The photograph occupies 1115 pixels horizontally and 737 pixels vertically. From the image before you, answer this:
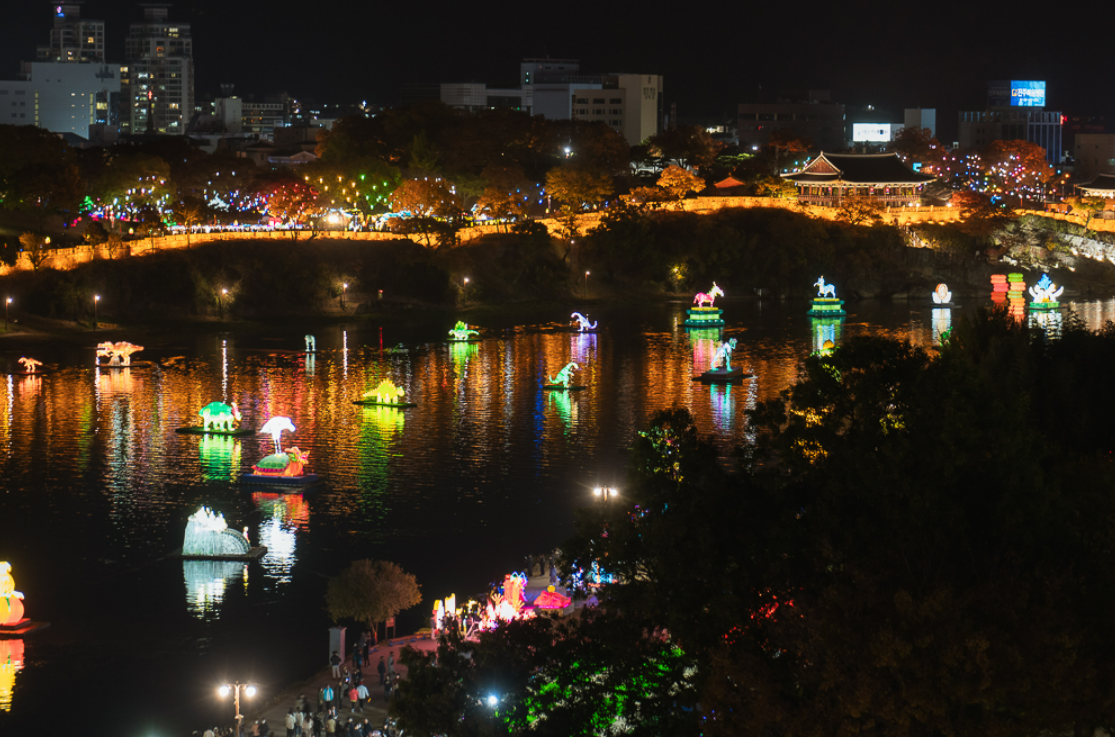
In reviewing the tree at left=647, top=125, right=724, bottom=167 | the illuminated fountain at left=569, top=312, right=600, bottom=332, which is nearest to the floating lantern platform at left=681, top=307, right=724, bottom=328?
the illuminated fountain at left=569, top=312, right=600, bottom=332

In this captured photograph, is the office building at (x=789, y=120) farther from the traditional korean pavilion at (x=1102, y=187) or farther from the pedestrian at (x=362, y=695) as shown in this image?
the pedestrian at (x=362, y=695)

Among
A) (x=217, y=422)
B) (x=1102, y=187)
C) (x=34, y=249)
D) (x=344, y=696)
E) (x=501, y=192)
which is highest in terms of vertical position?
(x=1102, y=187)

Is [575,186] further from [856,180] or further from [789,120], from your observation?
[789,120]

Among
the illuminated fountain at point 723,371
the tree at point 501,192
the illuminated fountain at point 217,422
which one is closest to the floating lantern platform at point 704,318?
the illuminated fountain at point 723,371

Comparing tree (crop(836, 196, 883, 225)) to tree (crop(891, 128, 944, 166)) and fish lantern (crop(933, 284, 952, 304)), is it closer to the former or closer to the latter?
fish lantern (crop(933, 284, 952, 304))

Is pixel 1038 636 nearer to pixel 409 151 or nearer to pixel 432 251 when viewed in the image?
pixel 432 251

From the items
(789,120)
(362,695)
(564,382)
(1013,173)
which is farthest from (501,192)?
(789,120)
